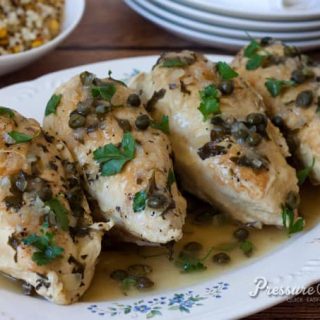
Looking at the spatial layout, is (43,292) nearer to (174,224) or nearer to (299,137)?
(174,224)

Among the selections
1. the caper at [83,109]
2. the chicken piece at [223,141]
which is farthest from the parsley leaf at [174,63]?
the caper at [83,109]

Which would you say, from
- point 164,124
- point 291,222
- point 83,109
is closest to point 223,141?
point 164,124

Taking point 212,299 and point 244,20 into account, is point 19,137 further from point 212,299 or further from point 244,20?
point 244,20

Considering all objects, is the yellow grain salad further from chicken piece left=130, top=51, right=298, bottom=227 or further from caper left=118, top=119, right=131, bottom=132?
caper left=118, top=119, right=131, bottom=132

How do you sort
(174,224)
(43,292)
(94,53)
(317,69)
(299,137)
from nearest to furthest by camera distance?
(43,292) → (174,224) → (299,137) → (317,69) → (94,53)

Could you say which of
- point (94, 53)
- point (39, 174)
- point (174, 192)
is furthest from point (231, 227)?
point (94, 53)

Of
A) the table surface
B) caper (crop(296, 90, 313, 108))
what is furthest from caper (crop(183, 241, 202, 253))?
the table surface
